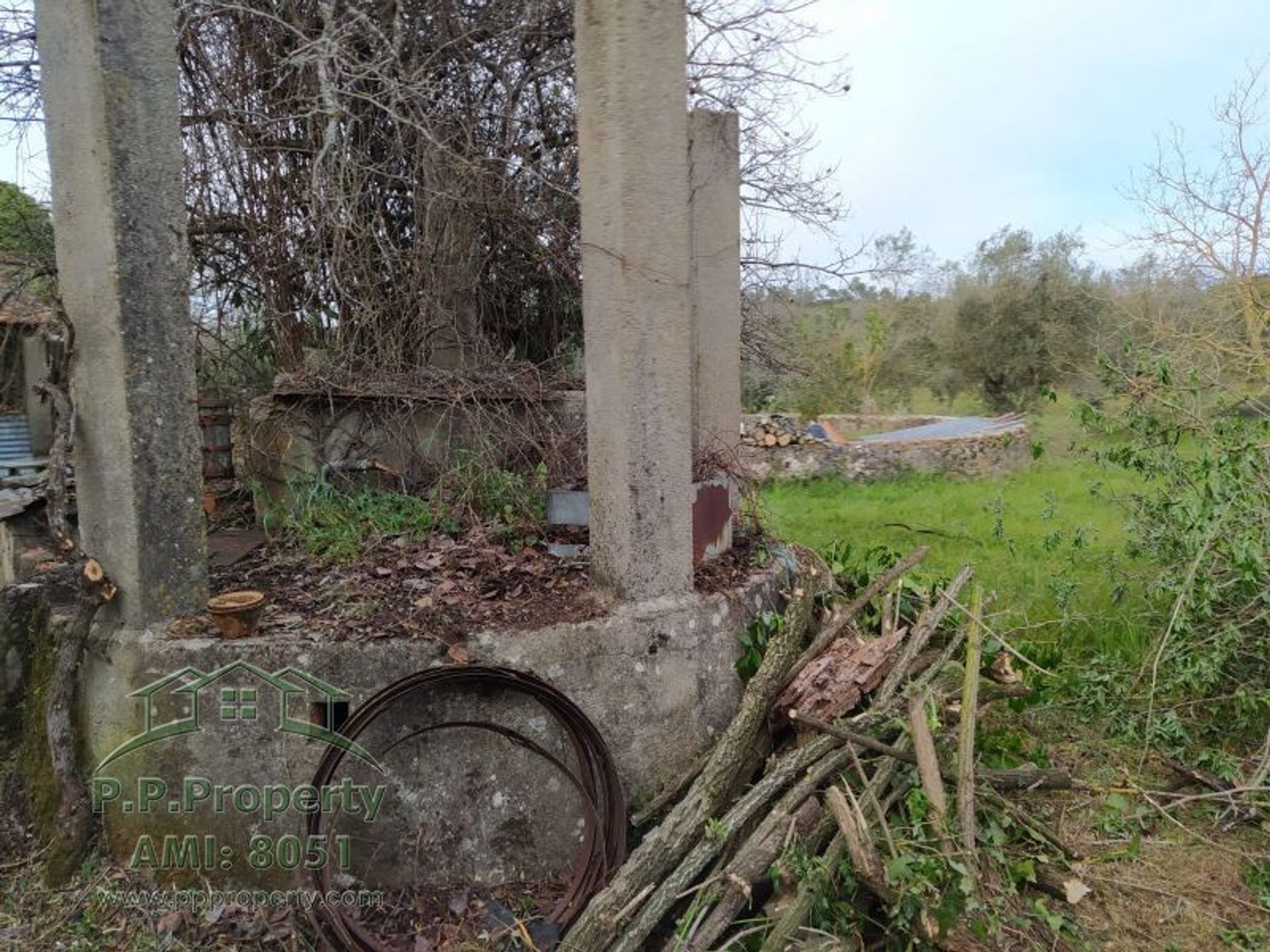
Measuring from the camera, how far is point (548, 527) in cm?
426

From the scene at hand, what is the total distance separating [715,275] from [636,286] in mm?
1415

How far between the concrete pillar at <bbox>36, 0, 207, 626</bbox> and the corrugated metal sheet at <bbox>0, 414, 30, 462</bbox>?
9777 mm

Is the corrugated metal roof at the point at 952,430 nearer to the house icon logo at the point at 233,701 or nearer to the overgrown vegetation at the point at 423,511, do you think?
the overgrown vegetation at the point at 423,511

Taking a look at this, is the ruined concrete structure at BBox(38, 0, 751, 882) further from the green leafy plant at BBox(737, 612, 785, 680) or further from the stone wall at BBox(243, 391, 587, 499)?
the stone wall at BBox(243, 391, 587, 499)

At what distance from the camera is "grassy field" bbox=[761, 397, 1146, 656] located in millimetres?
5141

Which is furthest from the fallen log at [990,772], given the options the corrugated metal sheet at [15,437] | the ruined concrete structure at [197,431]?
the corrugated metal sheet at [15,437]

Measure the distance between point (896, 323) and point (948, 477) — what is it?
854 centimetres

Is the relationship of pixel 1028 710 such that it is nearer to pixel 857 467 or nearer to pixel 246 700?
pixel 246 700

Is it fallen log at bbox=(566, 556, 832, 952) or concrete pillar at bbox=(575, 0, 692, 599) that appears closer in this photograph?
fallen log at bbox=(566, 556, 832, 952)

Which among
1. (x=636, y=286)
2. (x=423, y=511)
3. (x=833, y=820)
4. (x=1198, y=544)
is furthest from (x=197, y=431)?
(x=1198, y=544)

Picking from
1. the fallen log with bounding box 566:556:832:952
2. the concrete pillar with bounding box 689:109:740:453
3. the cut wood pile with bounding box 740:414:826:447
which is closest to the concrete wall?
the fallen log with bounding box 566:556:832:952

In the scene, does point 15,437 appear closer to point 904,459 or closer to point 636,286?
point 636,286

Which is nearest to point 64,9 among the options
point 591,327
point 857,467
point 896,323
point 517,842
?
point 591,327

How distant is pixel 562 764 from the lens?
10.8ft
